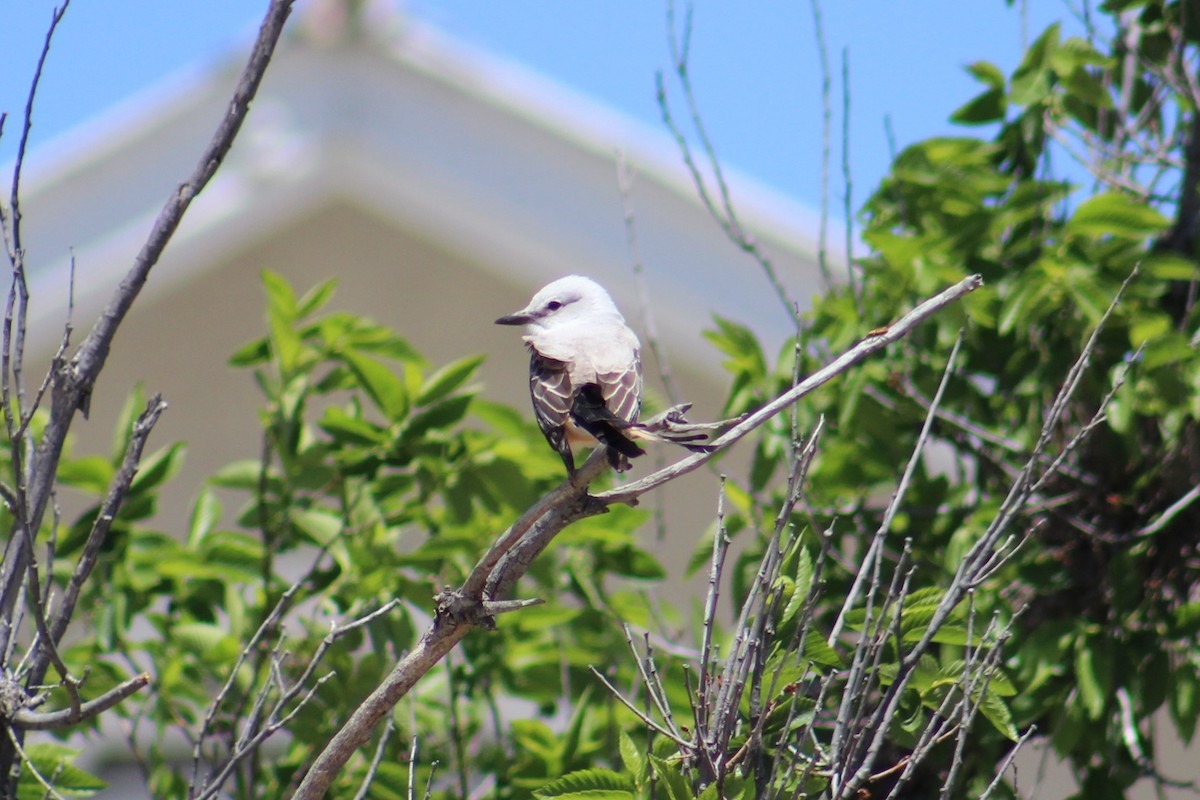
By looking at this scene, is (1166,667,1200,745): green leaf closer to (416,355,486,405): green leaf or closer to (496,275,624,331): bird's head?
(496,275,624,331): bird's head

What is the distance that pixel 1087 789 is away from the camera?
3.44 metres

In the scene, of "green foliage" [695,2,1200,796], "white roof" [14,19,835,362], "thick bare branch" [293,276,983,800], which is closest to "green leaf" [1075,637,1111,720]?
"green foliage" [695,2,1200,796]

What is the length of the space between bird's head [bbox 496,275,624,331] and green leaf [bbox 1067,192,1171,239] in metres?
1.23

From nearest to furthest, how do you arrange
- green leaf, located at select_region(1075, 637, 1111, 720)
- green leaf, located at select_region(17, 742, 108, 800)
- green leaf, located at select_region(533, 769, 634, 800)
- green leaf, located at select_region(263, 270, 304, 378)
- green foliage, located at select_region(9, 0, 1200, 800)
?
1. green leaf, located at select_region(533, 769, 634, 800)
2. green leaf, located at select_region(17, 742, 108, 800)
3. green leaf, located at select_region(1075, 637, 1111, 720)
4. green foliage, located at select_region(9, 0, 1200, 800)
5. green leaf, located at select_region(263, 270, 304, 378)

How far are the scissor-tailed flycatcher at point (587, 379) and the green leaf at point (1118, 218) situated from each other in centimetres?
121

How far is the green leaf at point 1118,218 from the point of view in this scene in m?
3.44

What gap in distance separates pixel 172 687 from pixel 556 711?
107 centimetres

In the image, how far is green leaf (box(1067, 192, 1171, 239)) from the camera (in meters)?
3.44

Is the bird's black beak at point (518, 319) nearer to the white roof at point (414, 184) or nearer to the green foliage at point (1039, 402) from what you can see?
the green foliage at point (1039, 402)

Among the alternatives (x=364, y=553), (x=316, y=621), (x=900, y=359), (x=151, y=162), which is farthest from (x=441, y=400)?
(x=151, y=162)

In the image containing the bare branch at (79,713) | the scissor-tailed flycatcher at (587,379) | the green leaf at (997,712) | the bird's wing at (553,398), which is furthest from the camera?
the bird's wing at (553,398)

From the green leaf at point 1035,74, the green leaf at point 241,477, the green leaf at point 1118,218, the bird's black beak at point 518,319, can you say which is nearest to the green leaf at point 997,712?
the green leaf at point 1118,218

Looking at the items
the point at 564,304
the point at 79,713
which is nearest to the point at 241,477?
the point at 564,304

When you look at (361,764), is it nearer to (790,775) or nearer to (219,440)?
(790,775)
